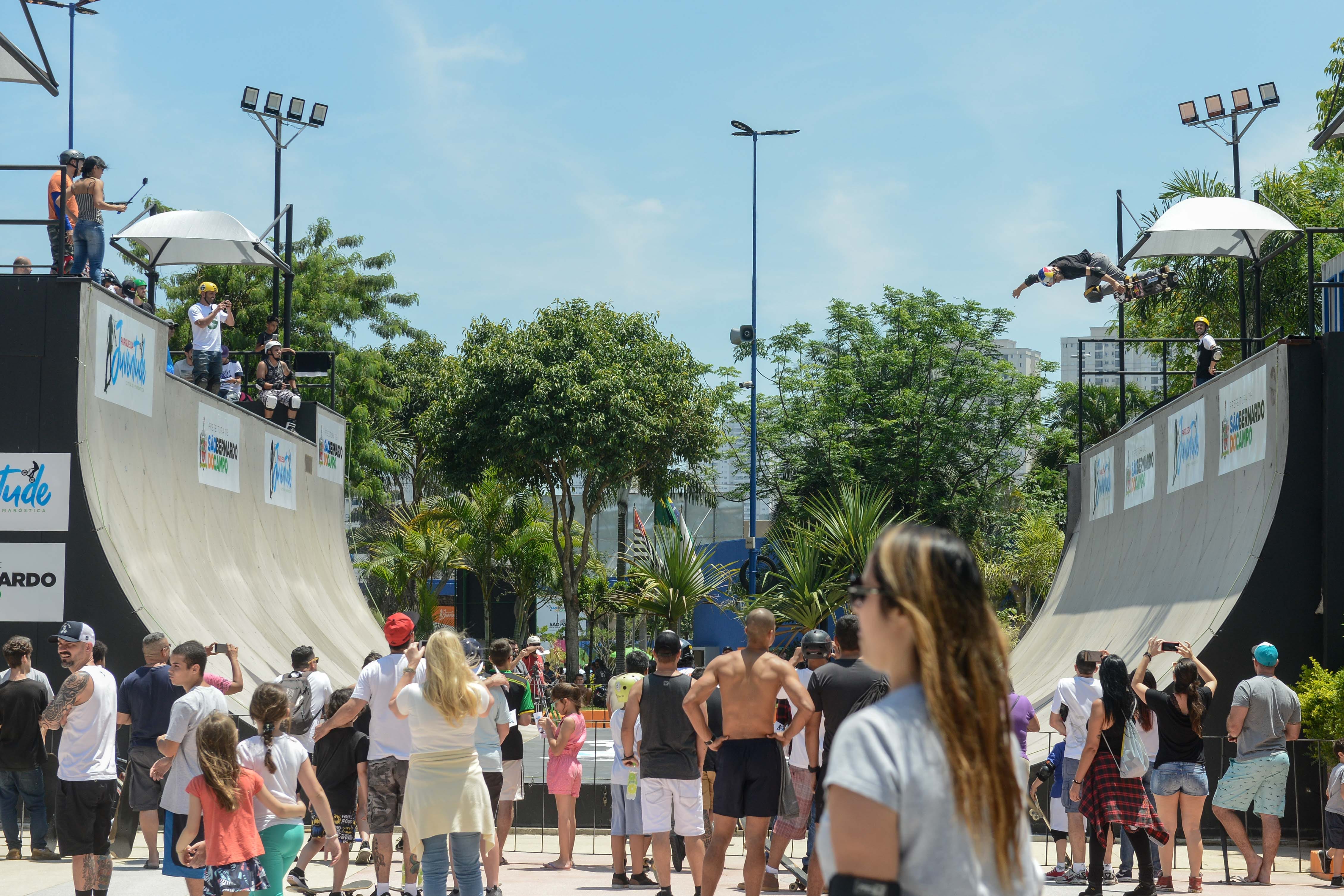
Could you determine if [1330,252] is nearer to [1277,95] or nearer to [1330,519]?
[1277,95]

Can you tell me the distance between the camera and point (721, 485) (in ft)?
175

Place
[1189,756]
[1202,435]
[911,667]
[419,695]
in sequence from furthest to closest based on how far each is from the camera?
1. [1202,435]
2. [1189,756]
3. [419,695]
4. [911,667]

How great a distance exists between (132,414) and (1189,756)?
10.6m

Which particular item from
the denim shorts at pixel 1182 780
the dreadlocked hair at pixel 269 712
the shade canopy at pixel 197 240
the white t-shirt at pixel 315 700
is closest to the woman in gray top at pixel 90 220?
the shade canopy at pixel 197 240

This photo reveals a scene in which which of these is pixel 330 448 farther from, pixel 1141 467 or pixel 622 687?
pixel 1141 467

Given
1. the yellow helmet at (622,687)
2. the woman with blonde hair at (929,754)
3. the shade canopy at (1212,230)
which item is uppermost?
the shade canopy at (1212,230)

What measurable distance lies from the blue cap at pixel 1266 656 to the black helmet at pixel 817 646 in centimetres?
347

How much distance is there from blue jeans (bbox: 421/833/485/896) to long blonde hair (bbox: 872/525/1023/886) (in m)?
4.52

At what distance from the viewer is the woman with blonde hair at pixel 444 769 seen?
6180 mm

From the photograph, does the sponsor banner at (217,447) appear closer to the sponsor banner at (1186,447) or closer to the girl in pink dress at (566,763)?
the girl in pink dress at (566,763)

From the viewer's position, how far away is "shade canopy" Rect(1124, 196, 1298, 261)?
15438mm

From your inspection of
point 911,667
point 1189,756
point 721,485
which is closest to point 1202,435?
point 1189,756

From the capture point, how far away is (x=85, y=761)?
718 centimetres

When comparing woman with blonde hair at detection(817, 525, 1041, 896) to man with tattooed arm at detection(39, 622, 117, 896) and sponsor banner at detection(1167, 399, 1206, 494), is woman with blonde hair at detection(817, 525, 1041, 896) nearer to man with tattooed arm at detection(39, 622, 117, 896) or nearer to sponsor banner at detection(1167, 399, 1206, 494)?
man with tattooed arm at detection(39, 622, 117, 896)
